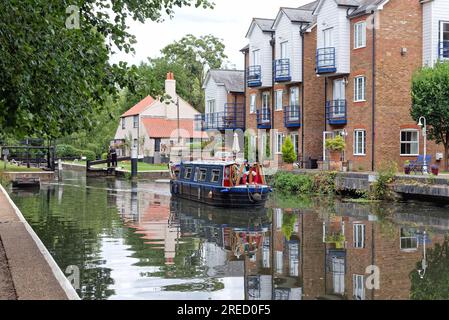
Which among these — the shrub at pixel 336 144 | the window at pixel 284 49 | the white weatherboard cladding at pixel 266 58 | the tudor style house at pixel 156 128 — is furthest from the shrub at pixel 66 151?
the shrub at pixel 336 144

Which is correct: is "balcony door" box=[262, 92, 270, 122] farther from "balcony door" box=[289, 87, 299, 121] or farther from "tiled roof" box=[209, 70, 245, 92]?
"tiled roof" box=[209, 70, 245, 92]

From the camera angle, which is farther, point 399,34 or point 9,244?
point 399,34

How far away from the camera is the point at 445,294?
11.6m

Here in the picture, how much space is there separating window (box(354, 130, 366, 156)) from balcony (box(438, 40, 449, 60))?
5.86 m

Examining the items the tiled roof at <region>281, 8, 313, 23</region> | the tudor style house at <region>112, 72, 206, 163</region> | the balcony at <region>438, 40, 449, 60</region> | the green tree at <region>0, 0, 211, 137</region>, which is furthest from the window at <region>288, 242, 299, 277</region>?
the tudor style house at <region>112, 72, 206, 163</region>

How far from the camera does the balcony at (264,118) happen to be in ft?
151

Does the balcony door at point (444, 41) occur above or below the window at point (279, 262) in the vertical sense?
above

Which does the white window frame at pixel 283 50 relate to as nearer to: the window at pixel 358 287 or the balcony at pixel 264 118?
the balcony at pixel 264 118

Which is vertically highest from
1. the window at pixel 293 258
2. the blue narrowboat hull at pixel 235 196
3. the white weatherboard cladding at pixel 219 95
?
the white weatherboard cladding at pixel 219 95

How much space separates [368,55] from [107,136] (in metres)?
53.2

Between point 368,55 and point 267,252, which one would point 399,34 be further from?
point 267,252
